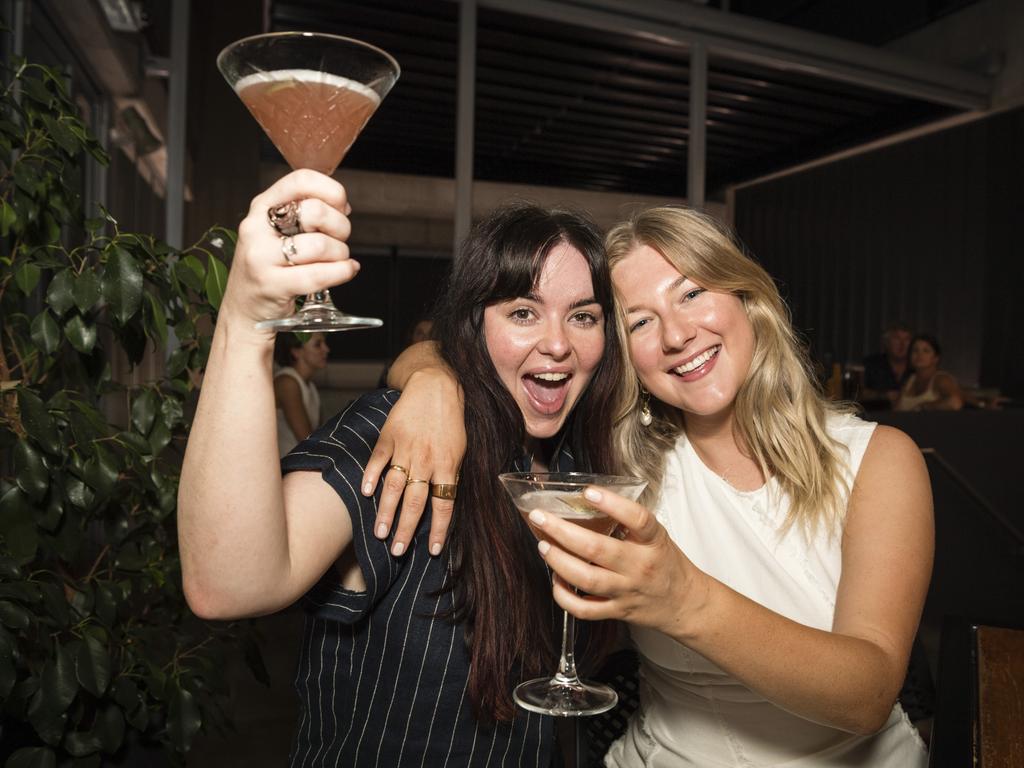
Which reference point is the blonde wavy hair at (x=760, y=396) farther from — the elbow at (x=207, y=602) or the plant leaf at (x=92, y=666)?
the plant leaf at (x=92, y=666)

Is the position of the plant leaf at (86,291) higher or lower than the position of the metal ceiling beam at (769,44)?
lower

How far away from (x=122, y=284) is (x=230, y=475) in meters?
0.85

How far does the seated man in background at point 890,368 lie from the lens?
608cm

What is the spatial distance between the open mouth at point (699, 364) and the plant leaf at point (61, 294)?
1.17 m

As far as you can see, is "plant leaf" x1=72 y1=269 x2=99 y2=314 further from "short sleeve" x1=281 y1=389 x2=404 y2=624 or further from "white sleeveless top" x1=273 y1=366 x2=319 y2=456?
"white sleeveless top" x1=273 y1=366 x2=319 y2=456

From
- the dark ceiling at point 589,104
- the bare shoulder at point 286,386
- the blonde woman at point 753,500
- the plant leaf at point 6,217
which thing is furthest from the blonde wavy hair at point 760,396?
the dark ceiling at point 589,104

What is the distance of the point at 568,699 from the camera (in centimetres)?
104

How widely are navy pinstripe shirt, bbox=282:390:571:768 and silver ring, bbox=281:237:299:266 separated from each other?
1.56ft

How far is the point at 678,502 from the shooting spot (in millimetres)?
1598

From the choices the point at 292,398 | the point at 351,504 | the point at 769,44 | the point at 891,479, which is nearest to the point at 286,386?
the point at 292,398

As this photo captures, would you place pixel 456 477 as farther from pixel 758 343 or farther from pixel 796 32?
pixel 796 32

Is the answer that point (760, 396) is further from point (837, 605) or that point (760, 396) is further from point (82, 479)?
point (82, 479)

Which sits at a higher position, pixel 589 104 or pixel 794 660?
pixel 589 104

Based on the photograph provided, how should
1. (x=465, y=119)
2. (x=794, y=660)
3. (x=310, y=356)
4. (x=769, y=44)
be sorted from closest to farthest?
(x=794, y=660) → (x=310, y=356) → (x=465, y=119) → (x=769, y=44)
